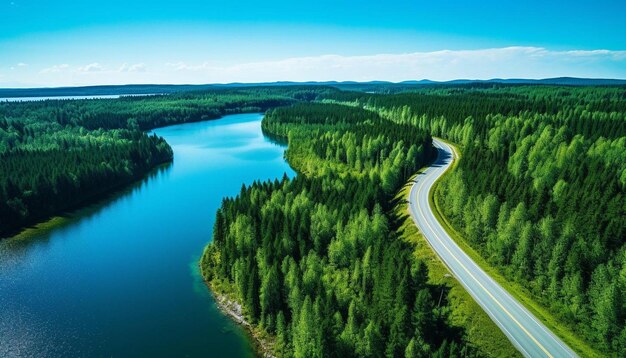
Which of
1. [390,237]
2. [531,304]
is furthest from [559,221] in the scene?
[390,237]

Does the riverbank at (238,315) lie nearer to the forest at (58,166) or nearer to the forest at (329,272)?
the forest at (329,272)

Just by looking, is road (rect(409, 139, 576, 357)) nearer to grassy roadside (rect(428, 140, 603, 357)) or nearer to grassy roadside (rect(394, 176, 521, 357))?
grassy roadside (rect(428, 140, 603, 357))

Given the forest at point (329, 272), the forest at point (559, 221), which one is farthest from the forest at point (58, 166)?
the forest at point (559, 221)

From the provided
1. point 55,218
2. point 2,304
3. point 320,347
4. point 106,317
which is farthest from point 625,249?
point 55,218

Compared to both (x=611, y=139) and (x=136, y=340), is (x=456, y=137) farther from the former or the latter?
(x=136, y=340)

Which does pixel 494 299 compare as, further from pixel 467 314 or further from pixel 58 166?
pixel 58 166

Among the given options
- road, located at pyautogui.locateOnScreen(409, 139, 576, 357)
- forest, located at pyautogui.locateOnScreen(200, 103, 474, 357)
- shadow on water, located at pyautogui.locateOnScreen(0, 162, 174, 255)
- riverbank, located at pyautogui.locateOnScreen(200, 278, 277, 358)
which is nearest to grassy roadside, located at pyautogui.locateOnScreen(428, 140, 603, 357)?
road, located at pyautogui.locateOnScreen(409, 139, 576, 357)
